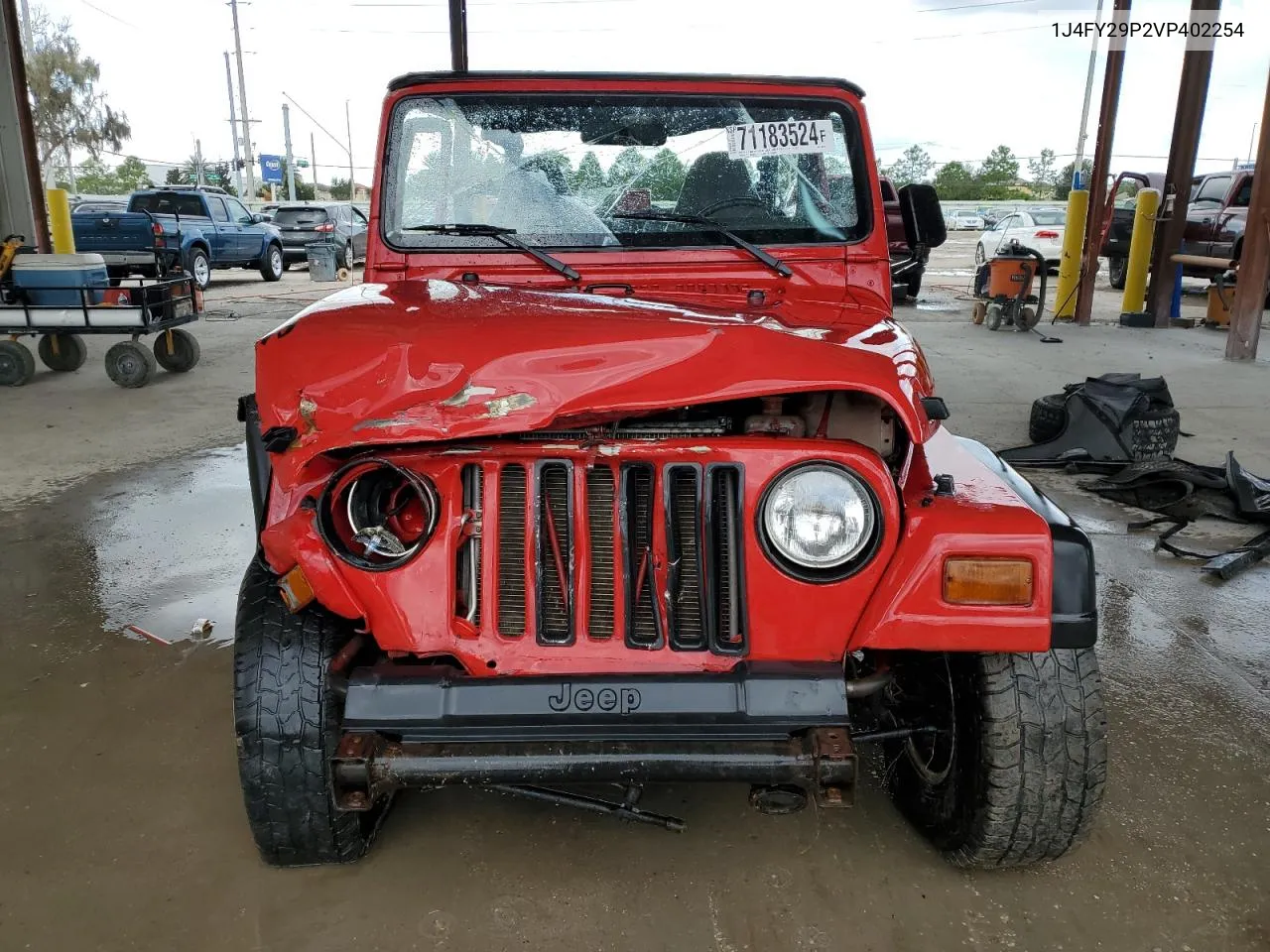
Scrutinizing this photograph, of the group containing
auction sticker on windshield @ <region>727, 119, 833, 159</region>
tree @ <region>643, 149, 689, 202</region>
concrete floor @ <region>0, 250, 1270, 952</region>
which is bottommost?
concrete floor @ <region>0, 250, 1270, 952</region>

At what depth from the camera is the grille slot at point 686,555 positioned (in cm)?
194

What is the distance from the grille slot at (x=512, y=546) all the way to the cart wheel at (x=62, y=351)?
26.9 ft

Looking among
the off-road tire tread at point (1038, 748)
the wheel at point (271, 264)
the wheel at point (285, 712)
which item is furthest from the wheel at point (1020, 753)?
the wheel at point (271, 264)

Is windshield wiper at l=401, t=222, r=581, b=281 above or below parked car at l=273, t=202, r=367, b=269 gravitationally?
above

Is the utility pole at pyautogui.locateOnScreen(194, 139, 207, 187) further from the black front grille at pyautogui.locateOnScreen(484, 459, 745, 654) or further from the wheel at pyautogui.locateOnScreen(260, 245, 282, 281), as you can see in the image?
the black front grille at pyautogui.locateOnScreen(484, 459, 745, 654)

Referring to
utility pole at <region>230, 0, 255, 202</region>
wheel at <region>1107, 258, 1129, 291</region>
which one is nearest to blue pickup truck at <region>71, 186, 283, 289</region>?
wheel at <region>1107, 258, 1129, 291</region>

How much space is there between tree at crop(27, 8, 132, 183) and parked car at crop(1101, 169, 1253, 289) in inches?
1303

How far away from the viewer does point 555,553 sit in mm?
1974

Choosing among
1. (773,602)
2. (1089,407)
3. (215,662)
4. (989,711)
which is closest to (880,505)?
(773,602)

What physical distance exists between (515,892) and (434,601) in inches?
30.1

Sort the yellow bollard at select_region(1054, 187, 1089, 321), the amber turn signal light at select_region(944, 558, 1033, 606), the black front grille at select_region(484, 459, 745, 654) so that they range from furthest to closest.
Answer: the yellow bollard at select_region(1054, 187, 1089, 321), the black front grille at select_region(484, 459, 745, 654), the amber turn signal light at select_region(944, 558, 1033, 606)

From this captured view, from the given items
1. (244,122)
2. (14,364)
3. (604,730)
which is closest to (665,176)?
(604,730)

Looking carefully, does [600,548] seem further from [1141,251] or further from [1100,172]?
[1141,251]

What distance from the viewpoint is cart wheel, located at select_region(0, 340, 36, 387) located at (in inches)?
310
